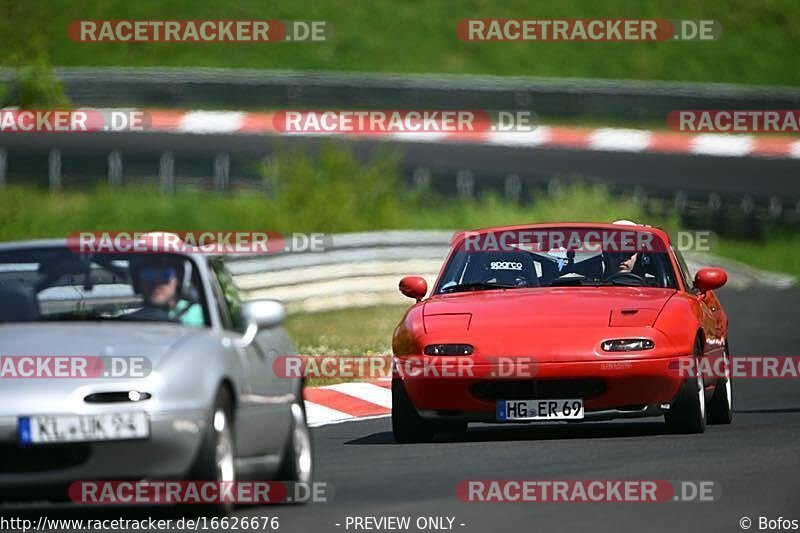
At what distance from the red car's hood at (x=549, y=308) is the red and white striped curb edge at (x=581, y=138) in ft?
65.8

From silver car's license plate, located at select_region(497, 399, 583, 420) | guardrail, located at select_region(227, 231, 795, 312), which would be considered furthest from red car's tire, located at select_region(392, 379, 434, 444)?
guardrail, located at select_region(227, 231, 795, 312)

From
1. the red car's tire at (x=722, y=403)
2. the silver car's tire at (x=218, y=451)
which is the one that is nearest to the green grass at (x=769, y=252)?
the red car's tire at (x=722, y=403)

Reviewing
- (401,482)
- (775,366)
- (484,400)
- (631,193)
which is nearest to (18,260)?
(401,482)

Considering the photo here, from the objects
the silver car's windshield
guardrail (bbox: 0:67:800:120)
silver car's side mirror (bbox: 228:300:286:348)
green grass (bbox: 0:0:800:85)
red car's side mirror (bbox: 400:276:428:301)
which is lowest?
red car's side mirror (bbox: 400:276:428:301)

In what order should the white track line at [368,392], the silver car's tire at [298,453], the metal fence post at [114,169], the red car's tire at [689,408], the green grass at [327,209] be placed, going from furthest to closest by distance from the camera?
the metal fence post at [114,169] → the green grass at [327,209] → the white track line at [368,392] → the red car's tire at [689,408] → the silver car's tire at [298,453]

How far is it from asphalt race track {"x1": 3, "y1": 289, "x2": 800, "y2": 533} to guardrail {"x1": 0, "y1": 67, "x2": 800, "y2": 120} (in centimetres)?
1945

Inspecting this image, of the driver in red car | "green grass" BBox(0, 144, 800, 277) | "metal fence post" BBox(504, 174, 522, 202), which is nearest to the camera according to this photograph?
the driver in red car

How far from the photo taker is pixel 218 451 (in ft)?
29.2

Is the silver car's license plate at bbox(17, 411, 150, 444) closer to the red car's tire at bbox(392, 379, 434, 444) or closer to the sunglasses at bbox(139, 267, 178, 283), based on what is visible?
the sunglasses at bbox(139, 267, 178, 283)

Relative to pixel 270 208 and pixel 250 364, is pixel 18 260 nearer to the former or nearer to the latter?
pixel 250 364

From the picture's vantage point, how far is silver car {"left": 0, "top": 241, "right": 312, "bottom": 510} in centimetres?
864

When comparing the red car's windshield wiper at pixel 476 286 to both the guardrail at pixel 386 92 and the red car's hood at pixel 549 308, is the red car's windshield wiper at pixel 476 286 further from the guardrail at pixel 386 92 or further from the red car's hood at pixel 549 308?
the guardrail at pixel 386 92

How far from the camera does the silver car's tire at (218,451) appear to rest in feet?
28.6

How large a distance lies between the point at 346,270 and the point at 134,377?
49.6 feet
